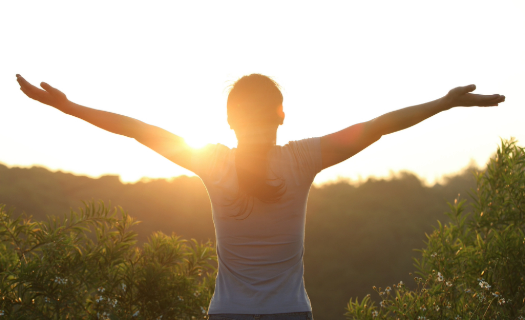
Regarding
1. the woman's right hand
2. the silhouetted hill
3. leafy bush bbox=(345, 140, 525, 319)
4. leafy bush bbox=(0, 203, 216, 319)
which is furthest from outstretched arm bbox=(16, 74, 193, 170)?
the silhouetted hill

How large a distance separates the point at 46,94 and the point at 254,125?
833mm

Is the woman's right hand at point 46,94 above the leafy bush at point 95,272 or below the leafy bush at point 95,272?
above

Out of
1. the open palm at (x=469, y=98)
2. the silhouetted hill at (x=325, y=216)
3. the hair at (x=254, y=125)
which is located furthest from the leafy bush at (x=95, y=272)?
the silhouetted hill at (x=325, y=216)

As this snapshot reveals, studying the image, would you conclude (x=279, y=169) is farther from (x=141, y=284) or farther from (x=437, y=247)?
(x=437, y=247)

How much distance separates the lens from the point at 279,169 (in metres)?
1.27

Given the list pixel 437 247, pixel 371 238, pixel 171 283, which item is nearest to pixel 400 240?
pixel 371 238

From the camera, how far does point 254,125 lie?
128 cm

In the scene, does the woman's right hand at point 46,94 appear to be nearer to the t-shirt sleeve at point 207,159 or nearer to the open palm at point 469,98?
the t-shirt sleeve at point 207,159

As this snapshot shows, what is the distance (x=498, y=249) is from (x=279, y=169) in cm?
283

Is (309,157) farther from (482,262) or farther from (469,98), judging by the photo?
(482,262)

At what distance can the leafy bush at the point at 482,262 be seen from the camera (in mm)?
3092

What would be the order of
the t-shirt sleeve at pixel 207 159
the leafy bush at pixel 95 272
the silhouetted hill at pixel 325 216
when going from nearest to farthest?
the t-shirt sleeve at pixel 207 159
the leafy bush at pixel 95 272
the silhouetted hill at pixel 325 216

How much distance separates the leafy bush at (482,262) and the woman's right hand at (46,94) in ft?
9.36

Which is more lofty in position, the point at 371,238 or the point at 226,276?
the point at 226,276
